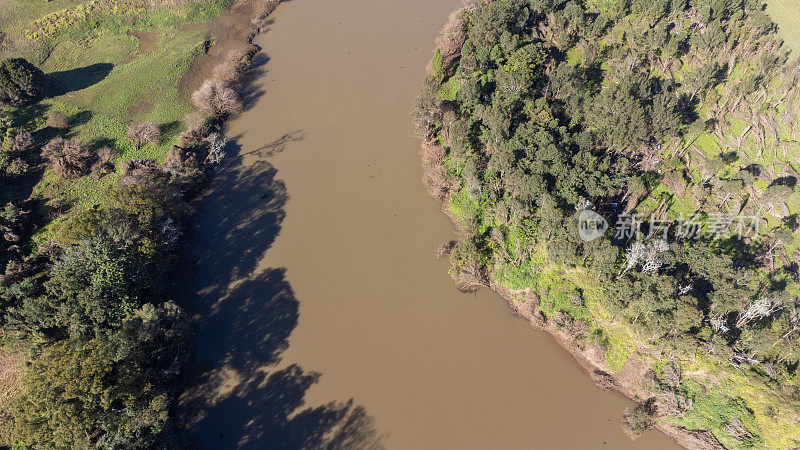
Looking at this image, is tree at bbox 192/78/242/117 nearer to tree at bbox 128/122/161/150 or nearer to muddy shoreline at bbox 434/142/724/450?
tree at bbox 128/122/161/150

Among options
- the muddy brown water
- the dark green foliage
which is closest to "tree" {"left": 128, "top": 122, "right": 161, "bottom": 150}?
the muddy brown water

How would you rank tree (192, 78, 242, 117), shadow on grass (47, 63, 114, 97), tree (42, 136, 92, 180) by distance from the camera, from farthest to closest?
shadow on grass (47, 63, 114, 97), tree (192, 78, 242, 117), tree (42, 136, 92, 180)

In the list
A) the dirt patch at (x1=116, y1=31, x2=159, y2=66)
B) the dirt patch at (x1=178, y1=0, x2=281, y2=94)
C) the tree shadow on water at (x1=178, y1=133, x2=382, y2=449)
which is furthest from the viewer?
the dirt patch at (x1=116, y1=31, x2=159, y2=66)

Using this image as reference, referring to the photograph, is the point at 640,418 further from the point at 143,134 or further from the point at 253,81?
the point at 253,81

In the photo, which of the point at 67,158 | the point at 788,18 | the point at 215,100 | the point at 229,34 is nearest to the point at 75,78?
the point at 67,158

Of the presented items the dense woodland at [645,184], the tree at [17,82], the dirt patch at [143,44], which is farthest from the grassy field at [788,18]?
the tree at [17,82]

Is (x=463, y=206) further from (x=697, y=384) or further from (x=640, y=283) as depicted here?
(x=697, y=384)

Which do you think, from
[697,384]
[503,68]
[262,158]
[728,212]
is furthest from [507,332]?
[262,158]
